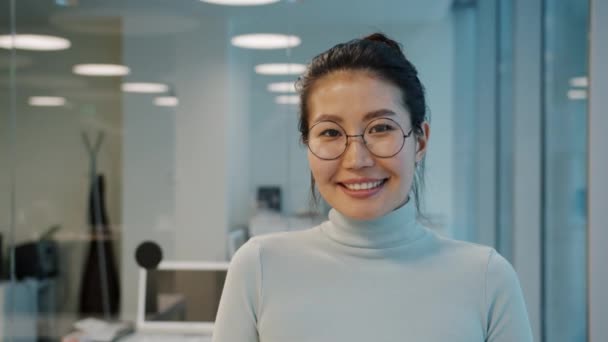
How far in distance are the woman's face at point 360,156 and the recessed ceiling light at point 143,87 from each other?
2.64 m

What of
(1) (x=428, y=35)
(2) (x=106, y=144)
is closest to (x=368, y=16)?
(1) (x=428, y=35)

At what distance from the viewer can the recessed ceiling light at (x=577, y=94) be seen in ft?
7.09

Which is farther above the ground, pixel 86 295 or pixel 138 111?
pixel 138 111

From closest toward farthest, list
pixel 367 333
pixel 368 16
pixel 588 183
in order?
pixel 367 333 < pixel 588 183 < pixel 368 16

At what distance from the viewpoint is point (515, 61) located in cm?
310

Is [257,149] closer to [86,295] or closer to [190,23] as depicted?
[190,23]

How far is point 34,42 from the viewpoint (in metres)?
3.60

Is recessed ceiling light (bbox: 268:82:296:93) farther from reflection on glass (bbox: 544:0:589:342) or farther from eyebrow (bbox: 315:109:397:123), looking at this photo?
eyebrow (bbox: 315:109:397:123)

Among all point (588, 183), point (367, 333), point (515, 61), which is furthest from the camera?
point (515, 61)

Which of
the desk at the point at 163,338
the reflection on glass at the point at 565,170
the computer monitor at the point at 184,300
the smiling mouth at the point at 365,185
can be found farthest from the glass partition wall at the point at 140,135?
the smiling mouth at the point at 365,185

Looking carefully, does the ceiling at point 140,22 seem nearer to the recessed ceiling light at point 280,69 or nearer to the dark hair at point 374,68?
the recessed ceiling light at point 280,69

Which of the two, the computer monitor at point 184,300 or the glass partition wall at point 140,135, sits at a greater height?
the glass partition wall at point 140,135

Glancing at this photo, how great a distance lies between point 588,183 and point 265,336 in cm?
123

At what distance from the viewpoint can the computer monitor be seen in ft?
9.87
